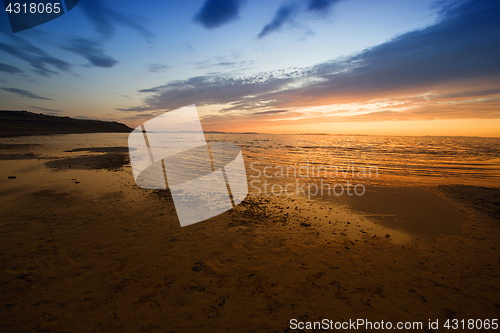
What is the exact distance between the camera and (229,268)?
480 centimetres

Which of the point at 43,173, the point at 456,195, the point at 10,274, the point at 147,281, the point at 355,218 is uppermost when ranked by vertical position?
the point at 43,173

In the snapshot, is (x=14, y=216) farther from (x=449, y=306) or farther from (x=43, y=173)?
(x=449, y=306)

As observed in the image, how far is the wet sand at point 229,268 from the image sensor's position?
3502mm

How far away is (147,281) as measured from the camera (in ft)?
13.9

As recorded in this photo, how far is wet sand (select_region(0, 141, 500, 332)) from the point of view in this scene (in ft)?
11.5

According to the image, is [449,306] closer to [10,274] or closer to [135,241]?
[135,241]

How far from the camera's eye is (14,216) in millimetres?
6859

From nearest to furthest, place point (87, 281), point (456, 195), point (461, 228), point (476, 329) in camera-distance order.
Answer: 1. point (476, 329)
2. point (87, 281)
3. point (461, 228)
4. point (456, 195)

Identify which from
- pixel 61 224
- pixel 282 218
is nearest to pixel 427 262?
pixel 282 218

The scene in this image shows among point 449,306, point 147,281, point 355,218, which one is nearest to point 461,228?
point 355,218

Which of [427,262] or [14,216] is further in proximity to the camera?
[14,216]

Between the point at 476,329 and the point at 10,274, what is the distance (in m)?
9.24

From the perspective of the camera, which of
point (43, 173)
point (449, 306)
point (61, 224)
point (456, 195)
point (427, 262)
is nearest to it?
point (449, 306)

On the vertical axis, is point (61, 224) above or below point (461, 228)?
above
